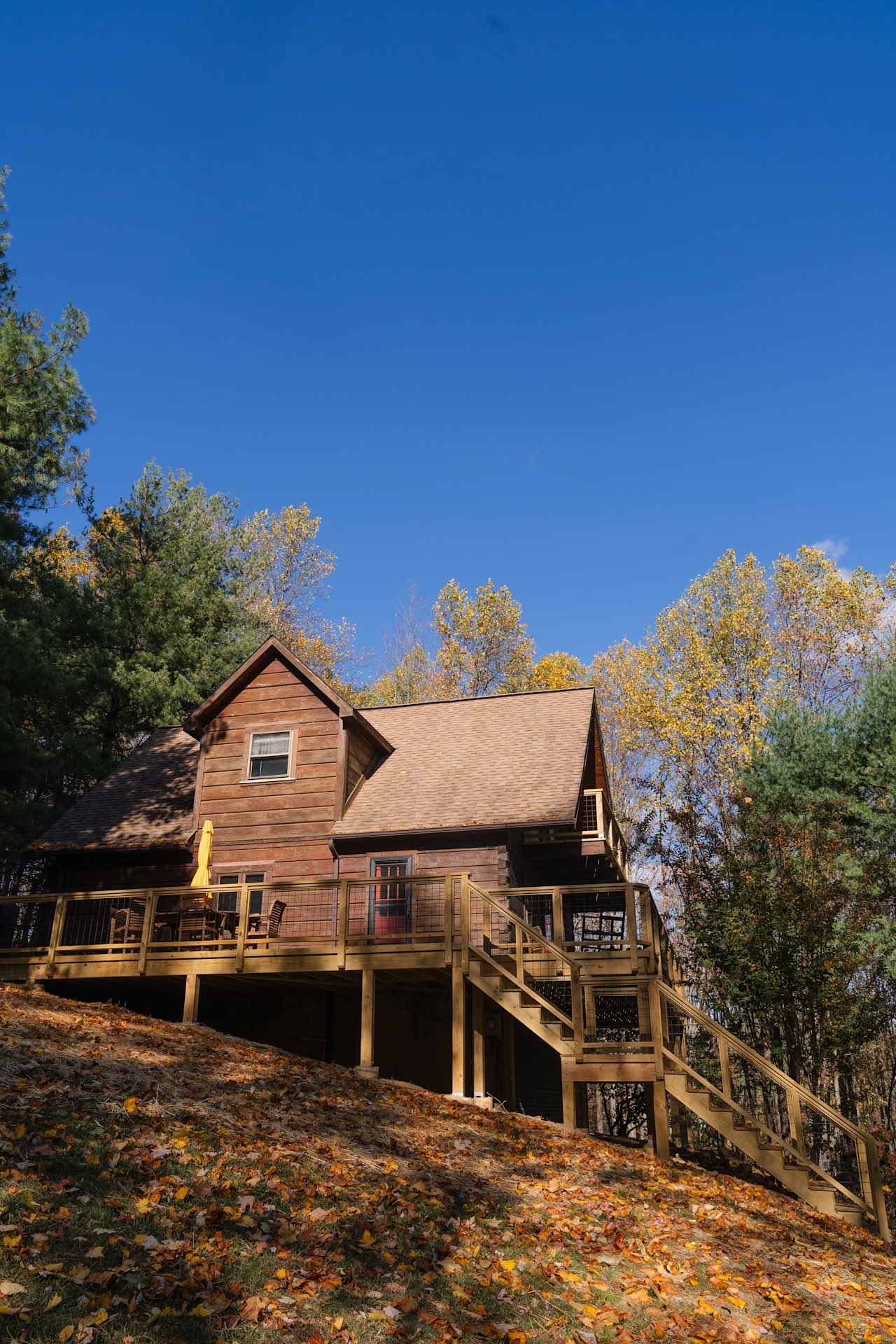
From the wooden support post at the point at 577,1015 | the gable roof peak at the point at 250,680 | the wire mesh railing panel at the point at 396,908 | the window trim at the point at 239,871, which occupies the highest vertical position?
the gable roof peak at the point at 250,680

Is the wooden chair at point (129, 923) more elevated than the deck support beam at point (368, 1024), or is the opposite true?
the wooden chair at point (129, 923)

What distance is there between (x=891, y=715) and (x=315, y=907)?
15881 mm

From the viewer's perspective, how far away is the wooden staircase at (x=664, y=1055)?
14.1 m

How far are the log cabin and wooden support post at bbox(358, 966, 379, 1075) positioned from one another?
0.15ft

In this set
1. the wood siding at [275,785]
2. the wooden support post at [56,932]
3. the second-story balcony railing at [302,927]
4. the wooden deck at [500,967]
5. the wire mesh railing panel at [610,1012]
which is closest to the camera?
the wooden deck at [500,967]

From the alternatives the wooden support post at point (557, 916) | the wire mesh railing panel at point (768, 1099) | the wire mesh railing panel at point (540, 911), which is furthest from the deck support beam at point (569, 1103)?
the wire mesh railing panel at point (768, 1099)

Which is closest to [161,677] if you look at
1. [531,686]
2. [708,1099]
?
[531,686]

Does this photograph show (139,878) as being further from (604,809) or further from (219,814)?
(604,809)

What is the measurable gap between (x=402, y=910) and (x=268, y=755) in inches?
196

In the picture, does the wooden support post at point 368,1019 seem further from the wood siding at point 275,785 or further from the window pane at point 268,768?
the window pane at point 268,768

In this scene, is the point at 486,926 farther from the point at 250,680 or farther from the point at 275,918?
the point at 250,680

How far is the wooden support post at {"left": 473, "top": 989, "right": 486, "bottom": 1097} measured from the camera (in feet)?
55.3

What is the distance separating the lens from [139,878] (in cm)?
2369

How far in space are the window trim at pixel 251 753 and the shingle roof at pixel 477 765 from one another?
5.43 ft
